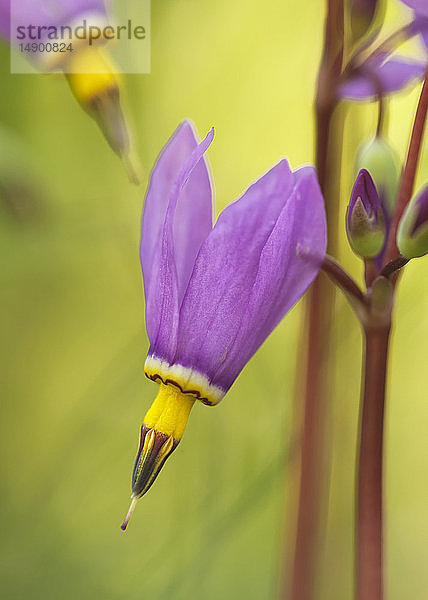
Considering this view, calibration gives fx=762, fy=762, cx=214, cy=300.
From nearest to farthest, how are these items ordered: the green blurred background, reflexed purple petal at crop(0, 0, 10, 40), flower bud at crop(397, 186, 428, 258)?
flower bud at crop(397, 186, 428, 258)
reflexed purple petal at crop(0, 0, 10, 40)
the green blurred background

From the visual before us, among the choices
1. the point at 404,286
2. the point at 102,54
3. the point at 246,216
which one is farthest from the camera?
the point at 404,286

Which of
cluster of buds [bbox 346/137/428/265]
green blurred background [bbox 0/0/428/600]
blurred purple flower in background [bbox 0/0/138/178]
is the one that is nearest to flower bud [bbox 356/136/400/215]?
cluster of buds [bbox 346/137/428/265]

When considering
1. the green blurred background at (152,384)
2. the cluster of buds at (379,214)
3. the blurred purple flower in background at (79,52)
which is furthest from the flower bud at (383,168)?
the green blurred background at (152,384)

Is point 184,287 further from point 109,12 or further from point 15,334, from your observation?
point 15,334

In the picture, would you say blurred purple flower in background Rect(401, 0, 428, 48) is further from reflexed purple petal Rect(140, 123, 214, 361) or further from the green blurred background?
the green blurred background

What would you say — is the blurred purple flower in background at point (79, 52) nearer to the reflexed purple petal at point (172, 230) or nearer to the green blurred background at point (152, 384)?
the reflexed purple petal at point (172, 230)

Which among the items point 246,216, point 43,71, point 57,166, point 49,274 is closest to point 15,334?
point 49,274
